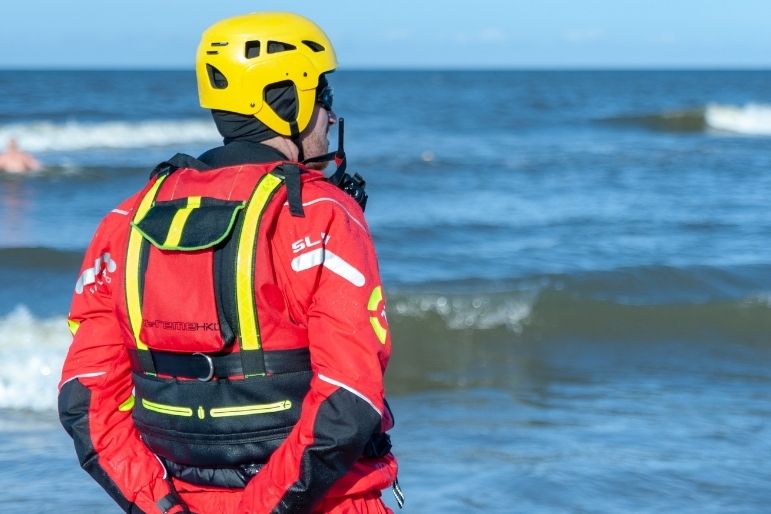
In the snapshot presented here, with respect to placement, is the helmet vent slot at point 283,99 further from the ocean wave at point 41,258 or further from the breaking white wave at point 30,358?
the ocean wave at point 41,258

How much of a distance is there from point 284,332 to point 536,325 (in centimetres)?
672

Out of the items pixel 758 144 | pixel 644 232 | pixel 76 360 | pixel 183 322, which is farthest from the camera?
pixel 758 144

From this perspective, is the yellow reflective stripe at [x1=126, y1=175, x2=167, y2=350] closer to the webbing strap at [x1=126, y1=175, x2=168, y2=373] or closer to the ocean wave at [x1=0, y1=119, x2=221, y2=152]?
the webbing strap at [x1=126, y1=175, x2=168, y2=373]

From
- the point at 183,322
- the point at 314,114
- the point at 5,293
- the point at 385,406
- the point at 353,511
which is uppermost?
the point at 314,114

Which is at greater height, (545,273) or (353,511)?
(353,511)

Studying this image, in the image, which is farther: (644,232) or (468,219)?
(468,219)

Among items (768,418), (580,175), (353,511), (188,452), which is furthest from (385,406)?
(580,175)

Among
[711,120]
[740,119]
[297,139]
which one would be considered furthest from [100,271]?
[740,119]

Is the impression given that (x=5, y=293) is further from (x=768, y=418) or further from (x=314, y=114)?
(x=314, y=114)

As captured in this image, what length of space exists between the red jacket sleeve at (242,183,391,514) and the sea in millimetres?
2864

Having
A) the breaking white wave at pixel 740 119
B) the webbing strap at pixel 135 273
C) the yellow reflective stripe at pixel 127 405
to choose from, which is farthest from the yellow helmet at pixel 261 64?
the breaking white wave at pixel 740 119

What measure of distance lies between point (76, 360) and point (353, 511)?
612mm

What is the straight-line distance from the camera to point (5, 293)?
9.45 metres

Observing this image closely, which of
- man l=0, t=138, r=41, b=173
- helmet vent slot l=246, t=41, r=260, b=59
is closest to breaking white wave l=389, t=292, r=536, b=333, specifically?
helmet vent slot l=246, t=41, r=260, b=59
